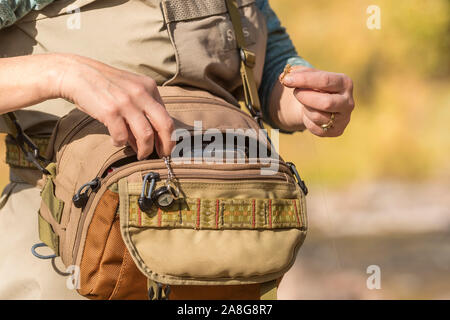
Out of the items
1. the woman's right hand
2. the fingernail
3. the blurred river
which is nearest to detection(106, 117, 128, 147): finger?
the woman's right hand

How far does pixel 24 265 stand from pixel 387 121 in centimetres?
383

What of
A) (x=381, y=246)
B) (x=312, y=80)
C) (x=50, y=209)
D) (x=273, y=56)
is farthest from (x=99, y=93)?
(x=381, y=246)

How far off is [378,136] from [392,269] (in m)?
1.45

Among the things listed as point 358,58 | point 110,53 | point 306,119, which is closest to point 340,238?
point 358,58

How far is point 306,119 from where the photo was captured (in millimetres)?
1273

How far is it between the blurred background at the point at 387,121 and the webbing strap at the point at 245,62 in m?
2.72

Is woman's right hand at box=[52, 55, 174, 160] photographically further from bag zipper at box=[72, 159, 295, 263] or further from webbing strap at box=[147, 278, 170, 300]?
webbing strap at box=[147, 278, 170, 300]

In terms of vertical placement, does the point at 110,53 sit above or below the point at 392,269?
above

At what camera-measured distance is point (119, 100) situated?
3.07 ft

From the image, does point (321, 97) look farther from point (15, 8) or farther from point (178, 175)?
point (15, 8)

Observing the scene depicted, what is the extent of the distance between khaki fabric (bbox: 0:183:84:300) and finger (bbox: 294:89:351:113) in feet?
1.90

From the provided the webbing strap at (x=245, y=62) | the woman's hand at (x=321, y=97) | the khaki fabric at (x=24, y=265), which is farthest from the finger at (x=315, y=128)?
the khaki fabric at (x=24, y=265)

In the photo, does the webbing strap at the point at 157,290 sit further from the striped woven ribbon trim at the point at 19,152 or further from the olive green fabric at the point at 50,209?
the striped woven ribbon trim at the point at 19,152

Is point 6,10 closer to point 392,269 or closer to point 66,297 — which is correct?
point 66,297
